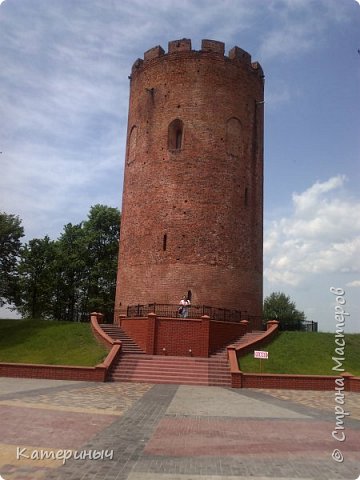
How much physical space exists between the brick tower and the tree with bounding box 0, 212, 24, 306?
8643 mm

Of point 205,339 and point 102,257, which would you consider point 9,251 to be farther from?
point 205,339

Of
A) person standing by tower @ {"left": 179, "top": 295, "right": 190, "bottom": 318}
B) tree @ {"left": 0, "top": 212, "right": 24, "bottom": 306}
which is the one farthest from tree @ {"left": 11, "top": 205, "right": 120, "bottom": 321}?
person standing by tower @ {"left": 179, "top": 295, "right": 190, "bottom": 318}

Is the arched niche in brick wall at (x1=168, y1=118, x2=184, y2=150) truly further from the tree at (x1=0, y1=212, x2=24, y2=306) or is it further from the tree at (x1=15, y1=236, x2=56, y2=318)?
the tree at (x1=15, y1=236, x2=56, y2=318)

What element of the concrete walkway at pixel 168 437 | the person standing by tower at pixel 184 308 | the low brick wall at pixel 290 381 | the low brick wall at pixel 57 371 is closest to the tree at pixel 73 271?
the person standing by tower at pixel 184 308

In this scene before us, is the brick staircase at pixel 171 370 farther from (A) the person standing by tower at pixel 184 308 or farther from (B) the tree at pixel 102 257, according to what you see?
(B) the tree at pixel 102 257

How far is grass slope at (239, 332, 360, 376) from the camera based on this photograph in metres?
17.5

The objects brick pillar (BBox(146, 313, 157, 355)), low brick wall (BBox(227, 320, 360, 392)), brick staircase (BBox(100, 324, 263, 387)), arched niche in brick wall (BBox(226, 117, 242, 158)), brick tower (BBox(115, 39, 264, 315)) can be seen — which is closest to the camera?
low brick wall (BBox(227, 320, 360, 392))

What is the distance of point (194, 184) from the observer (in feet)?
79.2

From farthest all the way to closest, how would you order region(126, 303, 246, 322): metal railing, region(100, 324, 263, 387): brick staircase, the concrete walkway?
region(126, 303, 246, 322): metal railing, region(100, 324, 263, 387): brick staircase, the concrete walkway

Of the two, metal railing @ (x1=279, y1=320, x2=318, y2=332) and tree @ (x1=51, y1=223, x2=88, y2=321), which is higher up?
tree @ (x1=51, y1=223, x2=88, y2=321)

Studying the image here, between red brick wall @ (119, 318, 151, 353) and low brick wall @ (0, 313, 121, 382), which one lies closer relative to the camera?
low brick wall @ (0, 313, 121, 382)

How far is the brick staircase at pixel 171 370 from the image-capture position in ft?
54.4

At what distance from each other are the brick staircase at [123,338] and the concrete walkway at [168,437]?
21.4 feet

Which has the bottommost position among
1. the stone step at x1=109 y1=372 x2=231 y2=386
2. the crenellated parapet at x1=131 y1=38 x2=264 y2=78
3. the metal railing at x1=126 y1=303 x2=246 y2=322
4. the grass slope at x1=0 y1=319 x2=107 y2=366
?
the stone step at x1=109 y1=372 x2=231 y2=386
